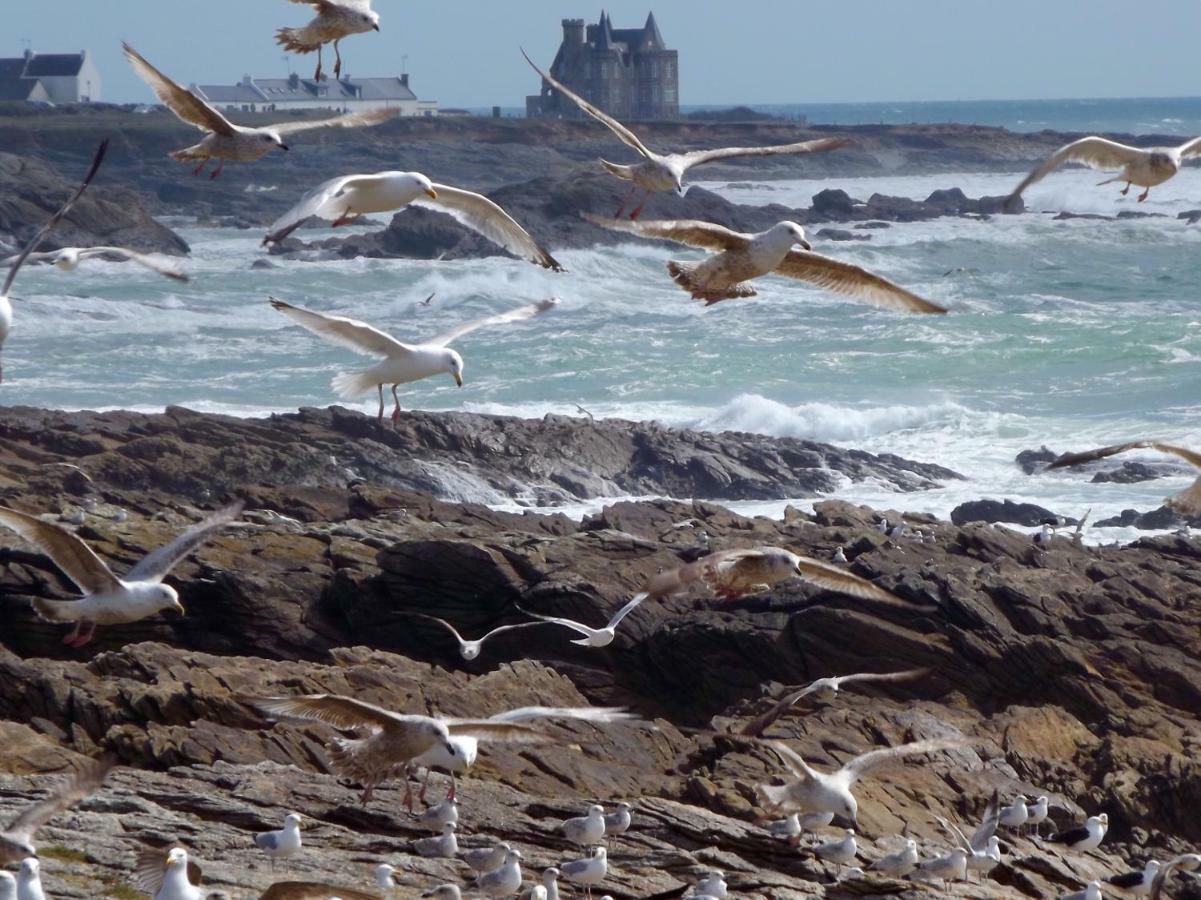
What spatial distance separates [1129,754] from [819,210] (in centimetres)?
6205

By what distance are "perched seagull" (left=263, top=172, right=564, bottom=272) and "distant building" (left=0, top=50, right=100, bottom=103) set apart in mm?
123988

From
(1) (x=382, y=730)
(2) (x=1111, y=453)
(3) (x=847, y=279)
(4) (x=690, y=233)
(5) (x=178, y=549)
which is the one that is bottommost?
(1) (x=382, y=730)

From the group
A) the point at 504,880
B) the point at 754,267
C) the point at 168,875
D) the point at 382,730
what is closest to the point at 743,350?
the point at 754,267

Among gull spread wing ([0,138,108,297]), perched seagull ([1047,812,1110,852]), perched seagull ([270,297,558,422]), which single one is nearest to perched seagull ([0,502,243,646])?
gull spread wing ([0,138,108,297])

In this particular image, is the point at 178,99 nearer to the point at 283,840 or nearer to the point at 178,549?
the point at 178,549

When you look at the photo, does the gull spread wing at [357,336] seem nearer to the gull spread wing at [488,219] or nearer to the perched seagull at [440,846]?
the gull spread wing at [488,219]

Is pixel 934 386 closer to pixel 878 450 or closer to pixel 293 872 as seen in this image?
pixel 878 450

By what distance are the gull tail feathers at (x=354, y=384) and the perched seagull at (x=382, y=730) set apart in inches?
131

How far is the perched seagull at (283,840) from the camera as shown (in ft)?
30.6

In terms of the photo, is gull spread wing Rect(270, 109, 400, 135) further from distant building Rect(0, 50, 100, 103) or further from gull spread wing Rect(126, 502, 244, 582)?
distant building Rect(0, 50, 100, 103)

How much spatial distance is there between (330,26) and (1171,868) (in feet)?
25.2

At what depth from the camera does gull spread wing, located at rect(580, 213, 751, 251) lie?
37.1 feet

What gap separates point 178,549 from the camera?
1072 cm

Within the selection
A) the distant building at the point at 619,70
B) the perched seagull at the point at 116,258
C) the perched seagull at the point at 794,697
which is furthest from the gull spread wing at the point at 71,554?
the distant building at the point at 619,70
